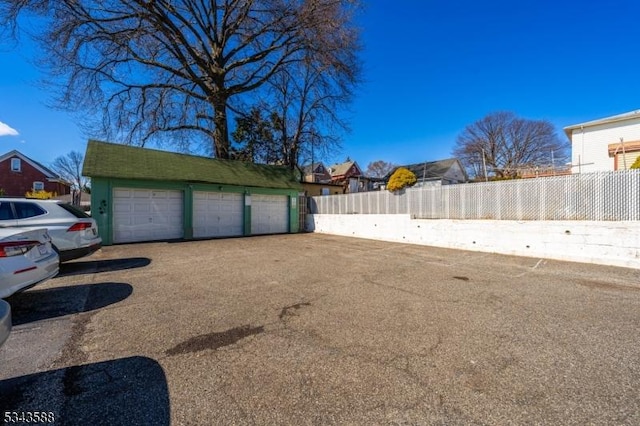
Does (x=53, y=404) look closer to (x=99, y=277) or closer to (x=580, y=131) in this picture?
(x=99, y=277)

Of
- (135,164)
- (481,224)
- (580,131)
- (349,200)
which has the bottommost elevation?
(481,224)

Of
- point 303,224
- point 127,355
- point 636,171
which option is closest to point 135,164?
point 303,224

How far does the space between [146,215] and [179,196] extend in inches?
61.9

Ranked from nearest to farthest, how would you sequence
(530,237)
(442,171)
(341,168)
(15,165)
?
1. (530,237)
2. (15,165)
3. (442,171)
4. (341,168)

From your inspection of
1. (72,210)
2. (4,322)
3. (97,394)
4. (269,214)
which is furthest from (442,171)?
(4,322)

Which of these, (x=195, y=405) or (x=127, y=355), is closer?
(x=195, y=405)

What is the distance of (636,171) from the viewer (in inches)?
267

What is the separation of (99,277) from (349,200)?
11.4m

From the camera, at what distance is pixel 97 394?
210 cm

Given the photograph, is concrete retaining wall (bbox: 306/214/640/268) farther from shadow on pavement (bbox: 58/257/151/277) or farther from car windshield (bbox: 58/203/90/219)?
car windshield (bbox: 58/203/90/219)

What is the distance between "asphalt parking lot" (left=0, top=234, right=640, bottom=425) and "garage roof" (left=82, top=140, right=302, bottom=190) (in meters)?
7.20

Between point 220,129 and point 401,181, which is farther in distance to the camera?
point 220,129

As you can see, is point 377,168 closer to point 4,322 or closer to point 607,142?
point 607,142

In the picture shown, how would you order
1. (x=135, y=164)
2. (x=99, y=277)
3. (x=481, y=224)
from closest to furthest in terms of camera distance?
(x=99, y=277), (x=481, y=224), (x=135, y=164)
